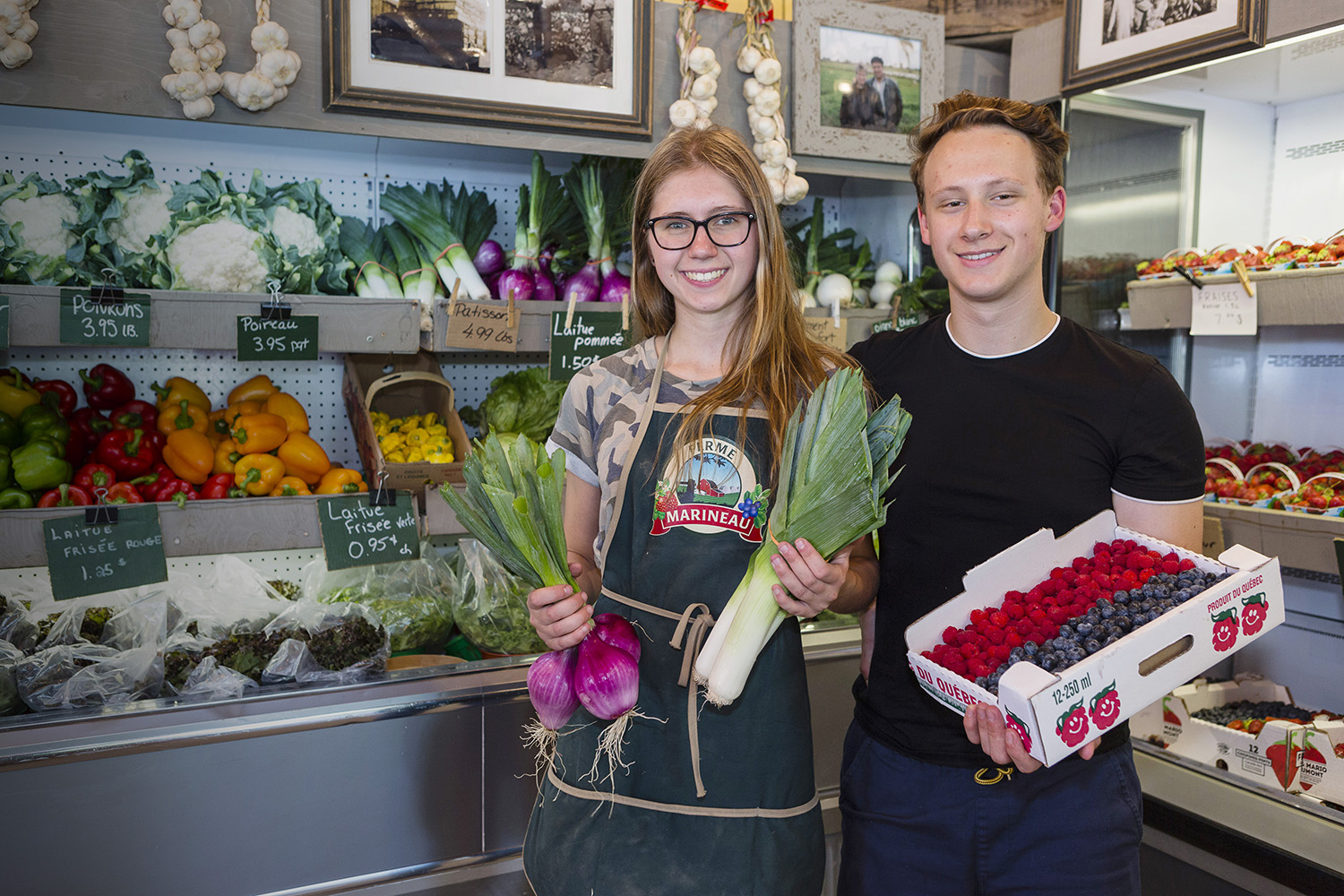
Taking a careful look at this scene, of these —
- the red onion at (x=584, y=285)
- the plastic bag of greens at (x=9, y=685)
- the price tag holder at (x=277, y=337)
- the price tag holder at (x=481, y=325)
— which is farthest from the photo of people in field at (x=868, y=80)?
the plastic bag of greens at (x=9, y=685)

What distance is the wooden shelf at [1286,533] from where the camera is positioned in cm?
224

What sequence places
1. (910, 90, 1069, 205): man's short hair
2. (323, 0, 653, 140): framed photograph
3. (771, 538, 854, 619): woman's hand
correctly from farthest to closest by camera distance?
1. (323, 0, 653, 140): framed photograph
2. (910, 90, 1069, 205): man's short hair
3. (771, 538, 854, 619): woman's hand

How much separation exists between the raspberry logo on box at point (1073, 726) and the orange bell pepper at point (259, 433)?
2.16 metres

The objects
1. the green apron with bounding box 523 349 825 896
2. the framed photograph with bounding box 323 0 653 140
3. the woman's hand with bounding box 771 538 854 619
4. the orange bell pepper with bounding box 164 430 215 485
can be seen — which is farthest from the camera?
the orange bell pepper with bounding box 164 430 215 485

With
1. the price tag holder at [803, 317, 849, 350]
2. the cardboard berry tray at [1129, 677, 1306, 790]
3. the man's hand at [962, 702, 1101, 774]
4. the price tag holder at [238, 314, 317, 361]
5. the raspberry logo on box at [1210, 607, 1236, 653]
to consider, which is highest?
the price tag holder at [803, 317, 849, 350]

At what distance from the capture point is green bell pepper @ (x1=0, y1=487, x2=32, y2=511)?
6.88ft

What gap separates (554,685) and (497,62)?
179cm

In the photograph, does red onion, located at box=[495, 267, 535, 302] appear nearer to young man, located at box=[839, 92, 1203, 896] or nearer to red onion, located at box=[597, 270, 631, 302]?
red onion, located at box=[597, 270, 631, 302]

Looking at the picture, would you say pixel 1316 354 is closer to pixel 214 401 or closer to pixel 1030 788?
pixel 1030 788

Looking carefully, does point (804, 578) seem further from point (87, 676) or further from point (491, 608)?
point (87, 676)

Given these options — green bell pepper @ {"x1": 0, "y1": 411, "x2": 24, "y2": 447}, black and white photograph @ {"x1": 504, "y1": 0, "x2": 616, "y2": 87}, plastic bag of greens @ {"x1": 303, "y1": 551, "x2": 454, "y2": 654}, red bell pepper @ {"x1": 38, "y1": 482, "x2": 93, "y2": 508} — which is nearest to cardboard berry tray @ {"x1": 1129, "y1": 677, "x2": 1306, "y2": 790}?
plastic bag of greens @ {"x1": 303, "y1": 551, "x2": 454, "y2": 654}

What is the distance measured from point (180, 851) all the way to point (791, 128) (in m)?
2.54

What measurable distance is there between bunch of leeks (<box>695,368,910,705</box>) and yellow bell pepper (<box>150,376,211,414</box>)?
189cm

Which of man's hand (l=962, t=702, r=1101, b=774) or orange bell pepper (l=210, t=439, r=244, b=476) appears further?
orange bell pepper (l=210, t=439, r=244, b=476)
